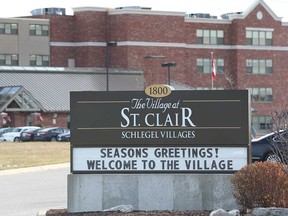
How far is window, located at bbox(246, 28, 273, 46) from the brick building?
11cm

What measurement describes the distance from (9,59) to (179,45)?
17848 millimetres

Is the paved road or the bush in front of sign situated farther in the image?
the paved road

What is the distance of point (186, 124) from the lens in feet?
43.6

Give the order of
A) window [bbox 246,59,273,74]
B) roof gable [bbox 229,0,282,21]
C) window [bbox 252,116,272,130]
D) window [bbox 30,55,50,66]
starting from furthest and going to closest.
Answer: window [bbox 246,59,273,74] → roof gable [bbox 229,0,282,21] → window [bbox 252,116,272,130] → window [bbox 30,55,50,66]

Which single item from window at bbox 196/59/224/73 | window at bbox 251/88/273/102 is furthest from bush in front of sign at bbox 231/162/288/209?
window at bbox 251/88/273/102

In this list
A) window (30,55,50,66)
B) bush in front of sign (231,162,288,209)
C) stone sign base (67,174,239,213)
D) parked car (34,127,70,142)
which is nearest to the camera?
bush in front of sign (231,162,288,209)

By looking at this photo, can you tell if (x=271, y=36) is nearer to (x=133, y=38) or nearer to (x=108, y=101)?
(x=133, y=38)

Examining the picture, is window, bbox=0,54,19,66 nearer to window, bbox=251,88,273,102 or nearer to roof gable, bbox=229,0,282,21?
roof gable, bbox=229,0,282,21

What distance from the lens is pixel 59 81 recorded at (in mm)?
77750

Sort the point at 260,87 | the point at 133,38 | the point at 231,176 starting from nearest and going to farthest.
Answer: the point at 231,176
the point at 133,38
the point at 260,87

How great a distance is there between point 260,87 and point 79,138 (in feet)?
253

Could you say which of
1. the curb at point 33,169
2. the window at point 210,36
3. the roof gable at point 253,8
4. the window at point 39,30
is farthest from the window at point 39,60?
the curb at point 33,169

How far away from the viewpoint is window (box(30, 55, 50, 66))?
8431cm

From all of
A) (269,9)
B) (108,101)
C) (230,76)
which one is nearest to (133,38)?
(230,76)
